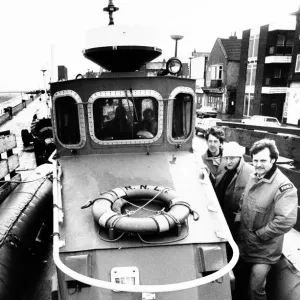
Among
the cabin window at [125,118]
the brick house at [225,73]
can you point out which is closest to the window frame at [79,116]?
the cabin window at [125,118]

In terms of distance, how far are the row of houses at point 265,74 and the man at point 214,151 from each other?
2278cm

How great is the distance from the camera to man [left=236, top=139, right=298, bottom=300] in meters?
3.54

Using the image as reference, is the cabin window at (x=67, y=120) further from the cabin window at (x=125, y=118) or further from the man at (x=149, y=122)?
the man at (x=149, y=122)

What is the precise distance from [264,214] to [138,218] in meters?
1.49

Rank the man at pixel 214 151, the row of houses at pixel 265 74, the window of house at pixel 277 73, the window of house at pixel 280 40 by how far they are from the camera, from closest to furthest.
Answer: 1. the man at pixel 214 151
2. the row of houses at pixel 265 74
3. the window of house at pixel 280 40
4. the window of house at pixel 277 73

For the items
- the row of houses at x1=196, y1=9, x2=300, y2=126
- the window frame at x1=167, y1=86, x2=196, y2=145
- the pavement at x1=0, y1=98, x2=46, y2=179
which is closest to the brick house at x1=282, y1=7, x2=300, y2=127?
the row of houses at x1=196, y1=9, x2=300, y2=126

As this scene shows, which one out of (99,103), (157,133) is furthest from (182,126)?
(99,103)

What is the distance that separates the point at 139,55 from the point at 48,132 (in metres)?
7.39

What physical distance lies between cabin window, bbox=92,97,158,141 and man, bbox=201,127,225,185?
90 cm

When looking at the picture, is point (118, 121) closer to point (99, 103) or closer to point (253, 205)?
point (99, 103)

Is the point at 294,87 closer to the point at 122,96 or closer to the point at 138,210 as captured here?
the point at 122,96

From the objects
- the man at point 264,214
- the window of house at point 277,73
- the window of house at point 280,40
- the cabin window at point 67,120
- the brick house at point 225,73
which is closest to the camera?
the man at point 264,214

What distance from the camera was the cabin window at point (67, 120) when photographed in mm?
5137

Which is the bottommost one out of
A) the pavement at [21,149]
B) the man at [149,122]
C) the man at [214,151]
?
the pavement at [21,149]
